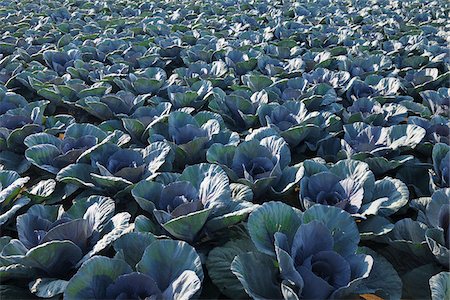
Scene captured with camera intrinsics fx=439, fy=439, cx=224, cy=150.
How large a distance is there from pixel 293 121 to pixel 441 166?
0.81 m

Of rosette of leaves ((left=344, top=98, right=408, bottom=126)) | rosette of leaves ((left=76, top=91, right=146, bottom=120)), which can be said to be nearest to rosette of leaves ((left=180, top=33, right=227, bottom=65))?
rosette of leaves ((left=76, top=91, right=146, bottom=120))

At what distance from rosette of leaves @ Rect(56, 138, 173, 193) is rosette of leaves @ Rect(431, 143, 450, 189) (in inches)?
48.6

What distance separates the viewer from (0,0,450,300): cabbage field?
1.45 m

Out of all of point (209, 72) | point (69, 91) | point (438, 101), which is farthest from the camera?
point (209, 72)

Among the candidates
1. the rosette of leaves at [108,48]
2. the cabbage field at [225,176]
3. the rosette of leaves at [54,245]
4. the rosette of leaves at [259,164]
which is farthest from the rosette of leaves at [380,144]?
the rosette of leaves at [108,48]

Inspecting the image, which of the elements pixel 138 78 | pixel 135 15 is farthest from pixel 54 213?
pixel 135 15

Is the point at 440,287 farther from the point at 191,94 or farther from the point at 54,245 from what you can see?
the point at 191,94

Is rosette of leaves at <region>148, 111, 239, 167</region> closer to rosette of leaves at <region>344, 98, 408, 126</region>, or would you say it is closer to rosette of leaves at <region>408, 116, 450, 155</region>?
rosette of leaves at <region>344, 98, 408, 126</region>

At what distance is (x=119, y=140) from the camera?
2.28 m

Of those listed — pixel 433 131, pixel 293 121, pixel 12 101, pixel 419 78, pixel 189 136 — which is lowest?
pixel 419 78

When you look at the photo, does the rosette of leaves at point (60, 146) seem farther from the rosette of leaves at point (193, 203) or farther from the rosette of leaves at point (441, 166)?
the rosette of leaves at point (441, 166)

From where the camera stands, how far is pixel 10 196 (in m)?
1.82

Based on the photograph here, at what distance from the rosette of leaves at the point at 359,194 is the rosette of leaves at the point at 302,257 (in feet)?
0.59

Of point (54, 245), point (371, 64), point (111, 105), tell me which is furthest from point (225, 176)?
point (371, 64)
